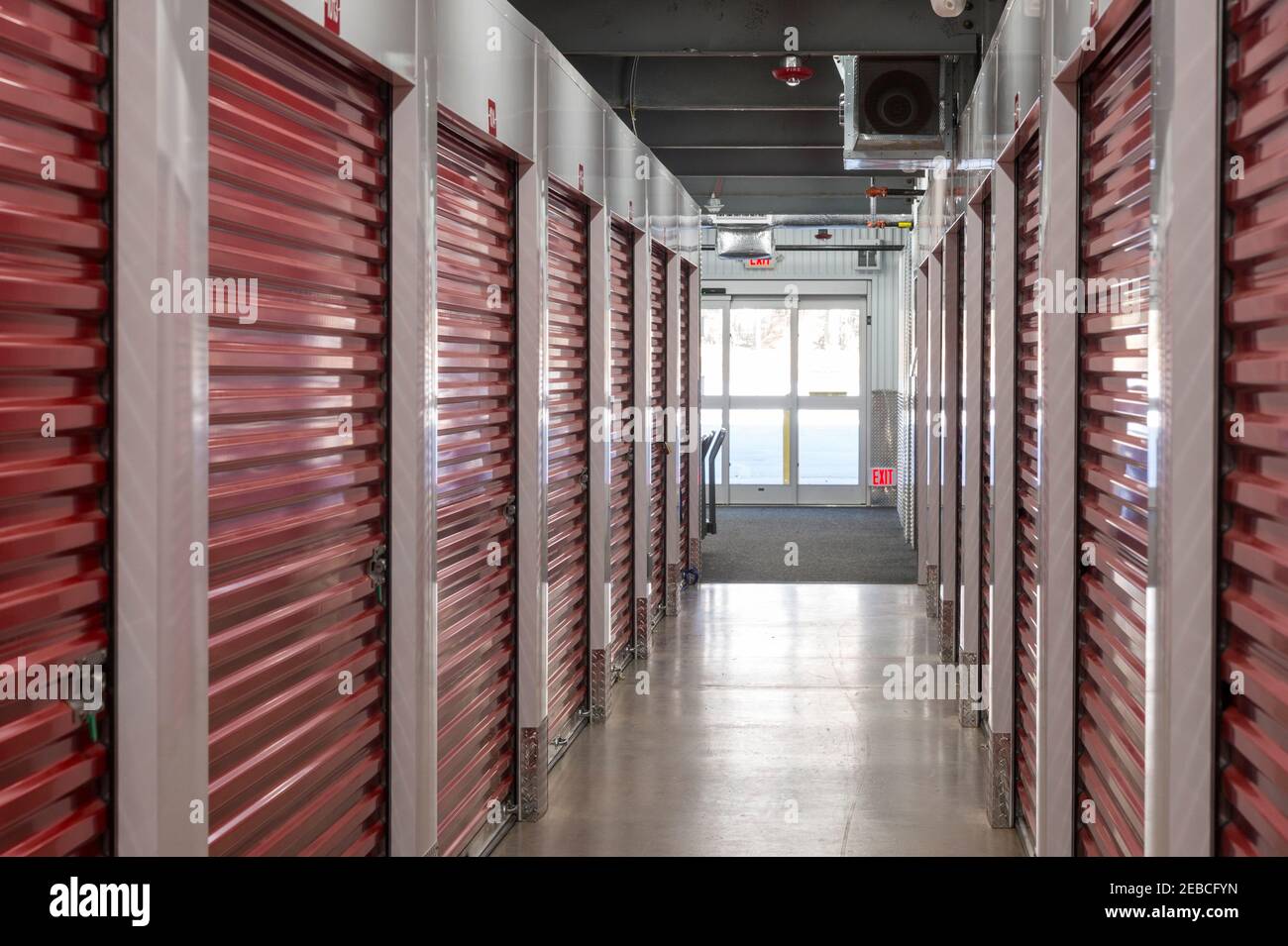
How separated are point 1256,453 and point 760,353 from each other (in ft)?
49.0

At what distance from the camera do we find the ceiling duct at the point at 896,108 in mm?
7438

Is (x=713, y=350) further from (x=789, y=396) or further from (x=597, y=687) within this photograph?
(x=597, y=687)

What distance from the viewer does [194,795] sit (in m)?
2.35

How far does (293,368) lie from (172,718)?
963 millimetres

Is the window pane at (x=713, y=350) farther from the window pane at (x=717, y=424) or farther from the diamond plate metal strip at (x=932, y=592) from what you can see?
the diamond plate metal strip at (x=932, y=592)

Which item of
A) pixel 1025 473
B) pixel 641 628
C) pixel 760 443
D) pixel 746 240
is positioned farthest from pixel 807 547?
pixel 1025 473

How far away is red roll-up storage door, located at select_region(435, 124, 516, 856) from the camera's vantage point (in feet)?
13.4

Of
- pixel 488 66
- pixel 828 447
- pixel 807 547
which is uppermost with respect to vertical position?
pixel 488 66

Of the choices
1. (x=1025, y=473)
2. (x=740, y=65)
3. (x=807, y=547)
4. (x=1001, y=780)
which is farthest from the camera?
(x=807, y=547)

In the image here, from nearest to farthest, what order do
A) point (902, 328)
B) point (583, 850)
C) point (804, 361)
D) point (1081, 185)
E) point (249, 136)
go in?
point (249, 136), point (1081, 185), point (583, 850), point (902, 328), point (804, 361)

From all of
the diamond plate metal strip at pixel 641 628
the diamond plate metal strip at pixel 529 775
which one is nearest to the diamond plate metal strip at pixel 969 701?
the diamond plate metal strip at pixel 641 628

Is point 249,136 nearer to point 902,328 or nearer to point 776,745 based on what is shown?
point 776,745

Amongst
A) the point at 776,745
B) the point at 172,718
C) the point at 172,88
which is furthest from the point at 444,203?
the point at 776,745

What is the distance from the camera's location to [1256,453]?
2.15 m
